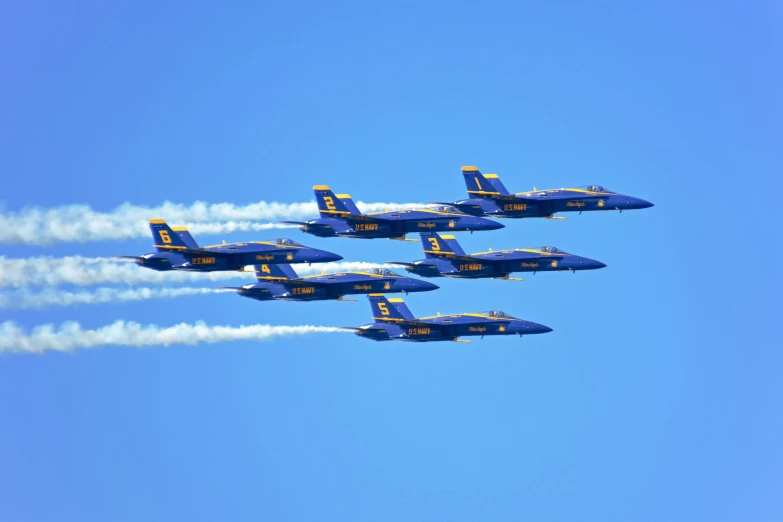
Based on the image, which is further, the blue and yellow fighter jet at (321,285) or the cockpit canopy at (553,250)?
the cockpit canopy at (553,250)

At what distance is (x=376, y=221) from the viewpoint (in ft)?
509

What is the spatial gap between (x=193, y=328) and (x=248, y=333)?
215 inches

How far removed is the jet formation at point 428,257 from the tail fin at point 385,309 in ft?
0.30

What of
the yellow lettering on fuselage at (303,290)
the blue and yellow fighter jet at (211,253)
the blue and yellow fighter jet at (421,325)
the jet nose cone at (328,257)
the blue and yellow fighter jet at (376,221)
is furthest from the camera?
the blue and yellow fighter jet at (421,325)

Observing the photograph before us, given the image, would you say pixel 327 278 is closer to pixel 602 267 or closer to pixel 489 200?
pixel 489 200

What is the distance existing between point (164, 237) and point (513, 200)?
107 feet

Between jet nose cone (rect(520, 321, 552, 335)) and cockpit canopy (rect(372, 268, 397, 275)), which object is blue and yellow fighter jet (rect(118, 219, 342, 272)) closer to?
cockpit canopy (rect(372, 268, 397, 275))

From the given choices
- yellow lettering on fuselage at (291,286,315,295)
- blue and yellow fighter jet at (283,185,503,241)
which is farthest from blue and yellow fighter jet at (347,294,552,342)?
blue and yellow fighter jet at (283,185,503,241)

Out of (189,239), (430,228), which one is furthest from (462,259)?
(189,239)

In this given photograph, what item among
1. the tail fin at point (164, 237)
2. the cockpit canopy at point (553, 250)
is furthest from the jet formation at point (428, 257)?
the tail fin at point (164, 237)

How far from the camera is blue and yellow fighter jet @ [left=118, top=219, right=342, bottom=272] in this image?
146 meters

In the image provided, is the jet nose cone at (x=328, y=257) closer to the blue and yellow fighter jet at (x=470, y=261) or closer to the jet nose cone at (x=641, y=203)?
the blue and yellow fighter jet at (x=470, y=261)

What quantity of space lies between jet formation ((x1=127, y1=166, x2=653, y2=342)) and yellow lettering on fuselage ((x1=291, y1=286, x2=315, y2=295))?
9 centimetres

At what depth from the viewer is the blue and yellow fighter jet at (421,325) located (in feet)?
513
